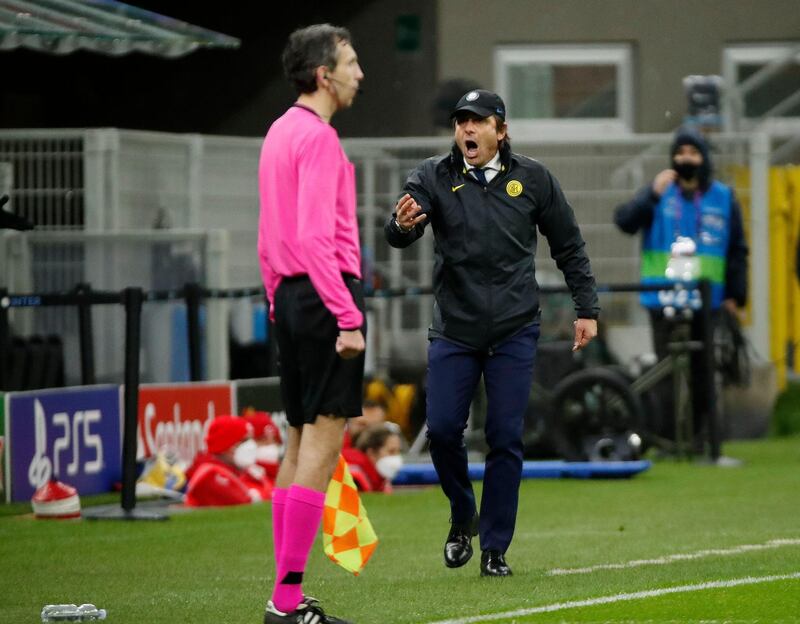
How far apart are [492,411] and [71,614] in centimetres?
213

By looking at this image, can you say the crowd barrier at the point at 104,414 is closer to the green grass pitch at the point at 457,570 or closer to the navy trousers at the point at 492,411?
the green grass pitch at the point at 457,570

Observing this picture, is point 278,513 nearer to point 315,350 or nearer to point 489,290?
point 315,350

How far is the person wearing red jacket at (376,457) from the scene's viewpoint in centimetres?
1302

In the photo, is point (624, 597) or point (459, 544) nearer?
point (624, 597)

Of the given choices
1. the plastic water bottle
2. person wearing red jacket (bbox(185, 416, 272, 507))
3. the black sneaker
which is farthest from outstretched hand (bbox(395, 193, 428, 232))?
person wearing red jacket (bbox(185, 416, 272, 507))

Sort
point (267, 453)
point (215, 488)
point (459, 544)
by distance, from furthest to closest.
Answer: point (267, 453) → point (215, 488) → point (459, 544)

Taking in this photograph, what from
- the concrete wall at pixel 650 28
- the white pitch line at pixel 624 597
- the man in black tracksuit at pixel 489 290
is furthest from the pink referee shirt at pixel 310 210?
the concrete wall at pixel 650 28

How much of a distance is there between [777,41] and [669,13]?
4.22 feet

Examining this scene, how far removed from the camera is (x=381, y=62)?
908 inches

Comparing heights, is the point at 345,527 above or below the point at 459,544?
above

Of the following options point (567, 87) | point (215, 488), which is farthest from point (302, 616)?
point (567, 87)

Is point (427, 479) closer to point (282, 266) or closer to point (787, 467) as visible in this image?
point (787, 467)

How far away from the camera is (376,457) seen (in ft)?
43.1

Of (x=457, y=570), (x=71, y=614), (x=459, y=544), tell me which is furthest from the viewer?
(x=457, y=570)
